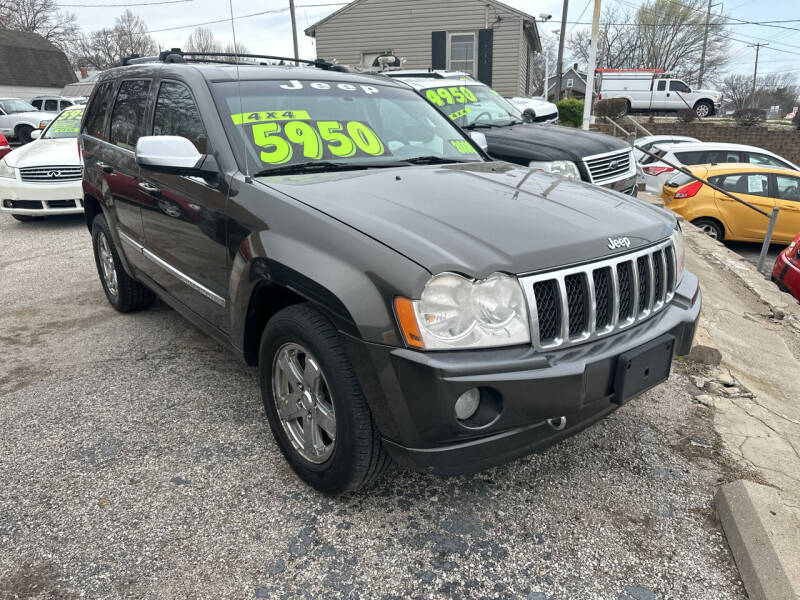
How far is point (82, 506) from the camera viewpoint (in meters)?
2.57

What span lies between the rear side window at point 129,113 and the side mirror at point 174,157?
1.09 meters

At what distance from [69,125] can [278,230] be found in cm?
877

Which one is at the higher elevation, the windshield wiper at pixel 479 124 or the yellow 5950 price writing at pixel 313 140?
the yellow 5950 price writing at pixel 313 140

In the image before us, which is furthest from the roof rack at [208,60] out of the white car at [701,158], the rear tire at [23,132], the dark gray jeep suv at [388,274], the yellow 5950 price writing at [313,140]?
the rear tire at [23,132]

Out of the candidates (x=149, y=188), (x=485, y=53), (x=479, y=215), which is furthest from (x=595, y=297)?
(x=485, y=53)

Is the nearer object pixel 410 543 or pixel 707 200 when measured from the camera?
pixel 410 543

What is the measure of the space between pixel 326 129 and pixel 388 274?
4.89 feet

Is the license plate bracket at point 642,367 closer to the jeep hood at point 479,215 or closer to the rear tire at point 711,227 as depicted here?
the jeep hood at point 479,215

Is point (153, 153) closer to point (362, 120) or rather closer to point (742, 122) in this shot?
point (362, 120)

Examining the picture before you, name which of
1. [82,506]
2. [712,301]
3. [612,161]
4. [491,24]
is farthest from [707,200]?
[491,24]

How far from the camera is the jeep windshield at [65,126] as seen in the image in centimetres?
914

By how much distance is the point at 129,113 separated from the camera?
13.0ft

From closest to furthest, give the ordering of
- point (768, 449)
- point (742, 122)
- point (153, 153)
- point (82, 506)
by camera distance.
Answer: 1. point (82, 506)
2. point (153, 153)
3. point (768, 449)
4. point (742, 122)

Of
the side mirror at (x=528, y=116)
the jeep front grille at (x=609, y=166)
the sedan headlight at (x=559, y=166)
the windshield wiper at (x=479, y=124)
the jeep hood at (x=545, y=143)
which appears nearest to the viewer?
the sedan headlight at (x=559, y=166)
